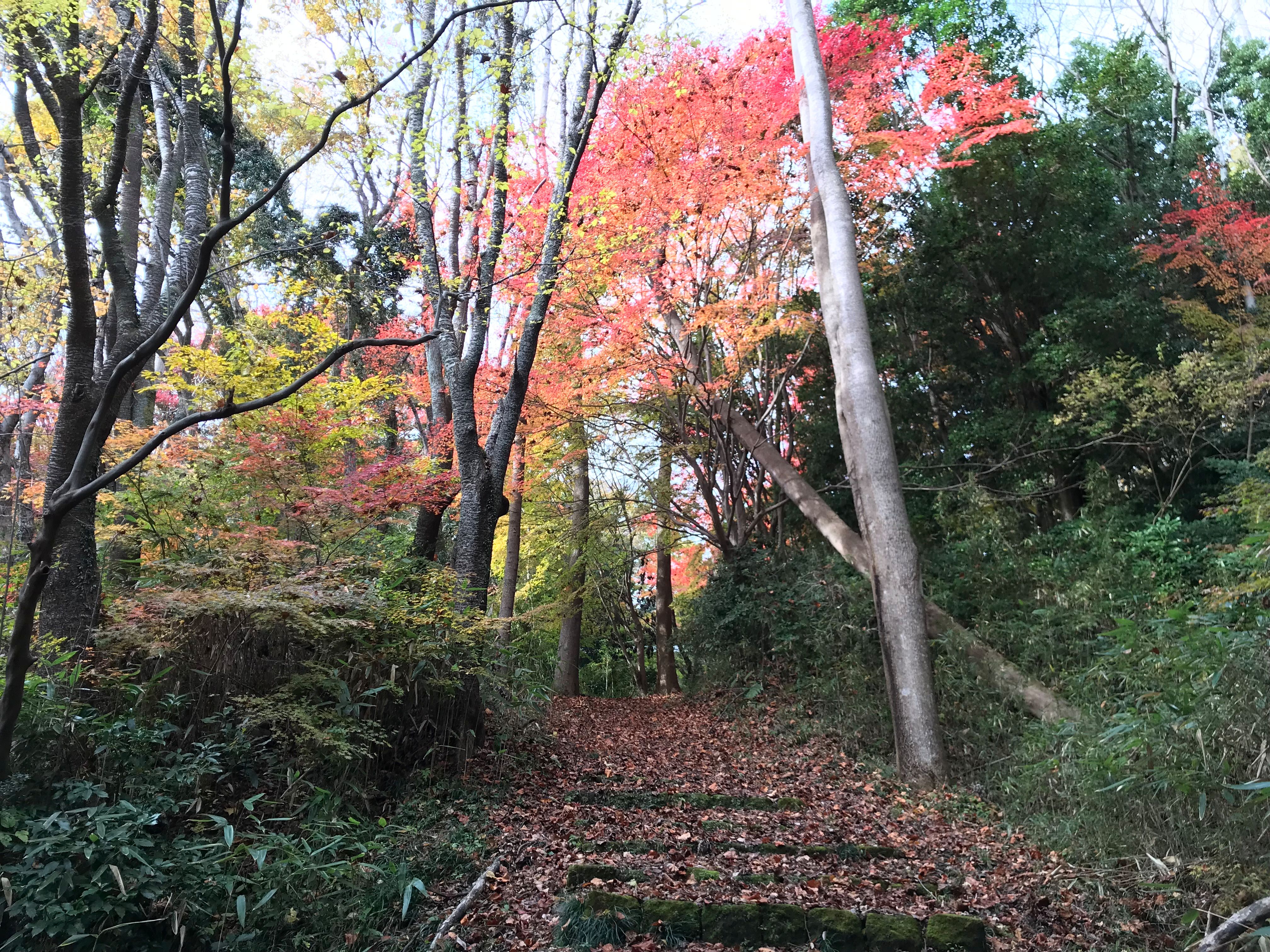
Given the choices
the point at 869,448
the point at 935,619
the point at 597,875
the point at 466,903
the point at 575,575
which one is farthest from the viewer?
the point at 575,575

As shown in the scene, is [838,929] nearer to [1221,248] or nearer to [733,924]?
[733,924]

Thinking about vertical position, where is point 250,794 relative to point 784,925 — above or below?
above

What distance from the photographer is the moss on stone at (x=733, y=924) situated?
294 cm

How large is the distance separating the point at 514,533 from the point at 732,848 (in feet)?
26.4

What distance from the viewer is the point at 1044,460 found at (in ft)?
28.8

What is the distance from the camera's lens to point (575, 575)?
40.7 ft

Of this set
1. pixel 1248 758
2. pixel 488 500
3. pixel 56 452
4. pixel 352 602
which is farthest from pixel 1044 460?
pixel 56 452

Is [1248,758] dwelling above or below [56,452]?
below

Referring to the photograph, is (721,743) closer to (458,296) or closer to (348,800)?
(348,800)

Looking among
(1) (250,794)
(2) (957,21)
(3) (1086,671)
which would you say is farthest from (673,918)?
(2) (957,21)

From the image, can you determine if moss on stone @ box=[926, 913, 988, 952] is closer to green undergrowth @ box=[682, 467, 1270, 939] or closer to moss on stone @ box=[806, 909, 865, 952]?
moss on stone @ box=[806, 909, 865, 952]

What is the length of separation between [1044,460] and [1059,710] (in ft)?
13.7

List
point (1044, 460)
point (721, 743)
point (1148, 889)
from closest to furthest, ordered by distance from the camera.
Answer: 1. point (1148, 889)
2. point (721, 743)
3. point (1044, 460)

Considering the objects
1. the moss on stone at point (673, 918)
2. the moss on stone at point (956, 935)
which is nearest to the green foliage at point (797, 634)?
the moss on stone at point (956, 935)
